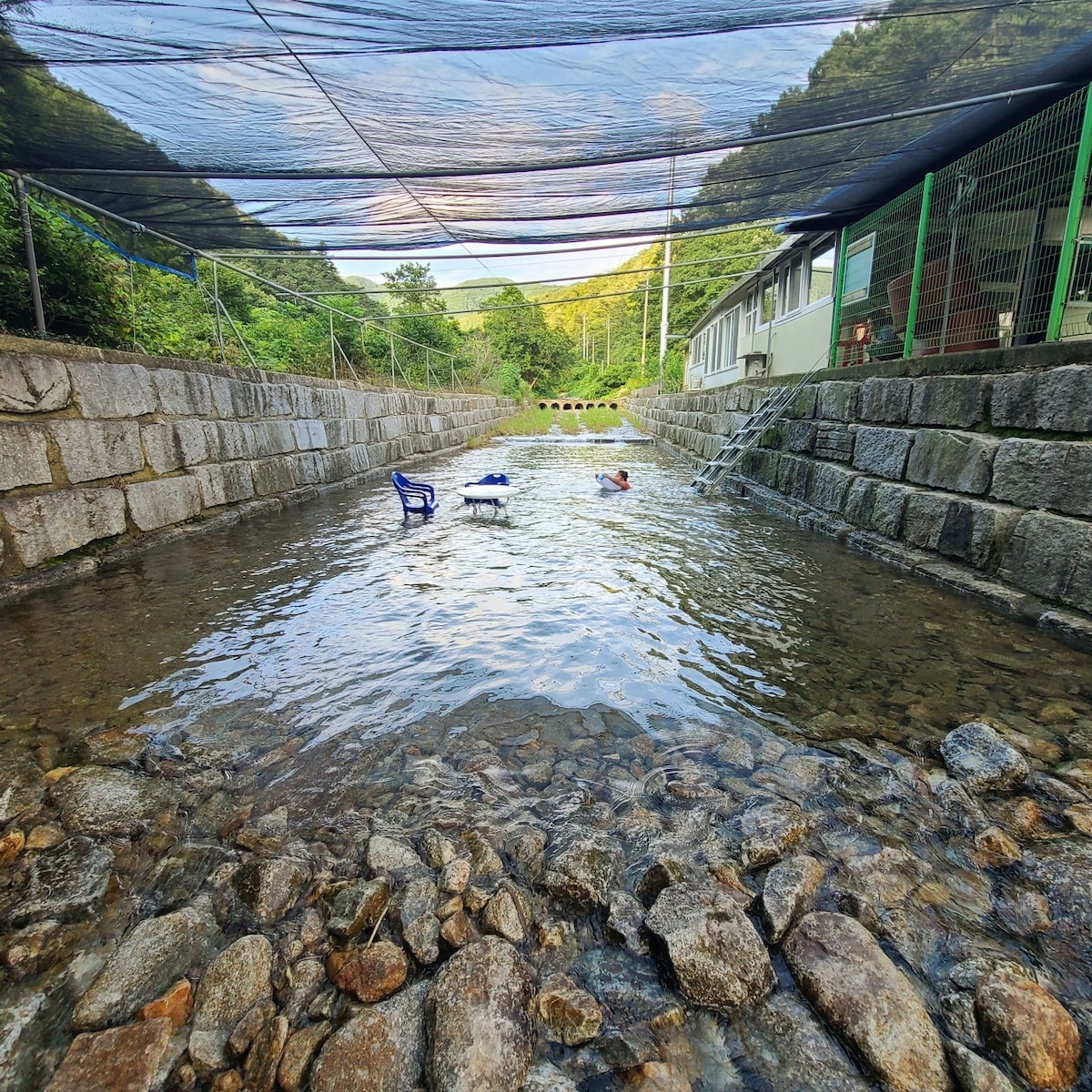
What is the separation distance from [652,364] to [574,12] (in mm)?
37724

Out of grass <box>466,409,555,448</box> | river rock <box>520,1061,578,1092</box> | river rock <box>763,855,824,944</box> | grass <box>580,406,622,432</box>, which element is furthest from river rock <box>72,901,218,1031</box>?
grass <box>580,406,622,432</box>

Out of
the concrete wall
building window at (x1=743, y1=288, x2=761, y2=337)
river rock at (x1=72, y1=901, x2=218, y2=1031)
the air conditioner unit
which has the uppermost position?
building window at (x1=743, y1=288, x2=761, y2=337)

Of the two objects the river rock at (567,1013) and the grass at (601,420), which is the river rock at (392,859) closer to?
the river rock at (567,1013)

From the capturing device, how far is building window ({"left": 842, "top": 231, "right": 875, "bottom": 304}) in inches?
282

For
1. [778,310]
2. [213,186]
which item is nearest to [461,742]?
[213,186]

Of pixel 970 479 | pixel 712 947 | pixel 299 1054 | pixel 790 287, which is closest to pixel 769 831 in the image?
pixel 712 947

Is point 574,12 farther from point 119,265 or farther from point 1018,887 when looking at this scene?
point 119,265

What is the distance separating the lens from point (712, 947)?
4.67 ft

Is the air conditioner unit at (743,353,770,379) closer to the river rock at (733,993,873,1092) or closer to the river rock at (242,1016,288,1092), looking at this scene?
the river rock at (733,993,873,1092)

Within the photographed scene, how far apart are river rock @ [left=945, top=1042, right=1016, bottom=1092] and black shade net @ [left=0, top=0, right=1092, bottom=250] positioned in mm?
4773

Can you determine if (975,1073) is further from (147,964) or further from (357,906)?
(147,964)

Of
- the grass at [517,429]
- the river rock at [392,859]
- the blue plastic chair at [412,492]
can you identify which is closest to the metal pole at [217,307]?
the blue plastic chair at [412,492]

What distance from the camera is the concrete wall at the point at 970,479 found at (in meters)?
3.28

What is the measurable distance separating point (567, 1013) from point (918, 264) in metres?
6.73
